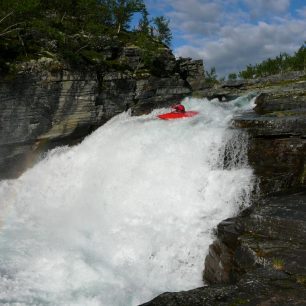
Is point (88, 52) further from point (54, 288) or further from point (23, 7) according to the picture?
point (54, 288)

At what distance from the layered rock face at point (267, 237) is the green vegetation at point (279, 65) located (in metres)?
64.6

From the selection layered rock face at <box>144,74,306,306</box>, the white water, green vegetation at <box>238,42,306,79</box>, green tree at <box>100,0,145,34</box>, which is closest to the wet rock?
layered rock face at <box>144,74,306,306</box>

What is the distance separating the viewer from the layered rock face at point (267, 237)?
6387mm

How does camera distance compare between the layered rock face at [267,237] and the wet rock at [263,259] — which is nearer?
the wet rock at [263,259]

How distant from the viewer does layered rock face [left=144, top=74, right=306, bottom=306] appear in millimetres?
6387

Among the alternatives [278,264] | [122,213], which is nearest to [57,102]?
[122,213]

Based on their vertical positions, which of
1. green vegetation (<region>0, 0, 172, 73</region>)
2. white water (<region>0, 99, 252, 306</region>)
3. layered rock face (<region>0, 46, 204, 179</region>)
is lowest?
white water (<region>0, 99, 252, 306</region>)

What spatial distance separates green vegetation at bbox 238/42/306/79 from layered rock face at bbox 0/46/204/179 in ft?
196

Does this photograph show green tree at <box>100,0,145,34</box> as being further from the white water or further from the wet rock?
the wet rock

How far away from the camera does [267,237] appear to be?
9.26 meters

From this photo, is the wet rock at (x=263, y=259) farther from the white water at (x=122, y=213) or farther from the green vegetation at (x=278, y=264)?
the white water at (x=122, y=213)

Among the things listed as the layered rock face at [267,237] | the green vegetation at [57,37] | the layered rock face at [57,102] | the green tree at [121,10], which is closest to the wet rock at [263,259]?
the layered rock face at [267,237]

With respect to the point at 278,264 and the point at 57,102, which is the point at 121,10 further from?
the point at 278,264

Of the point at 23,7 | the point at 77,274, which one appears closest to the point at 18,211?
the point at 77,274
